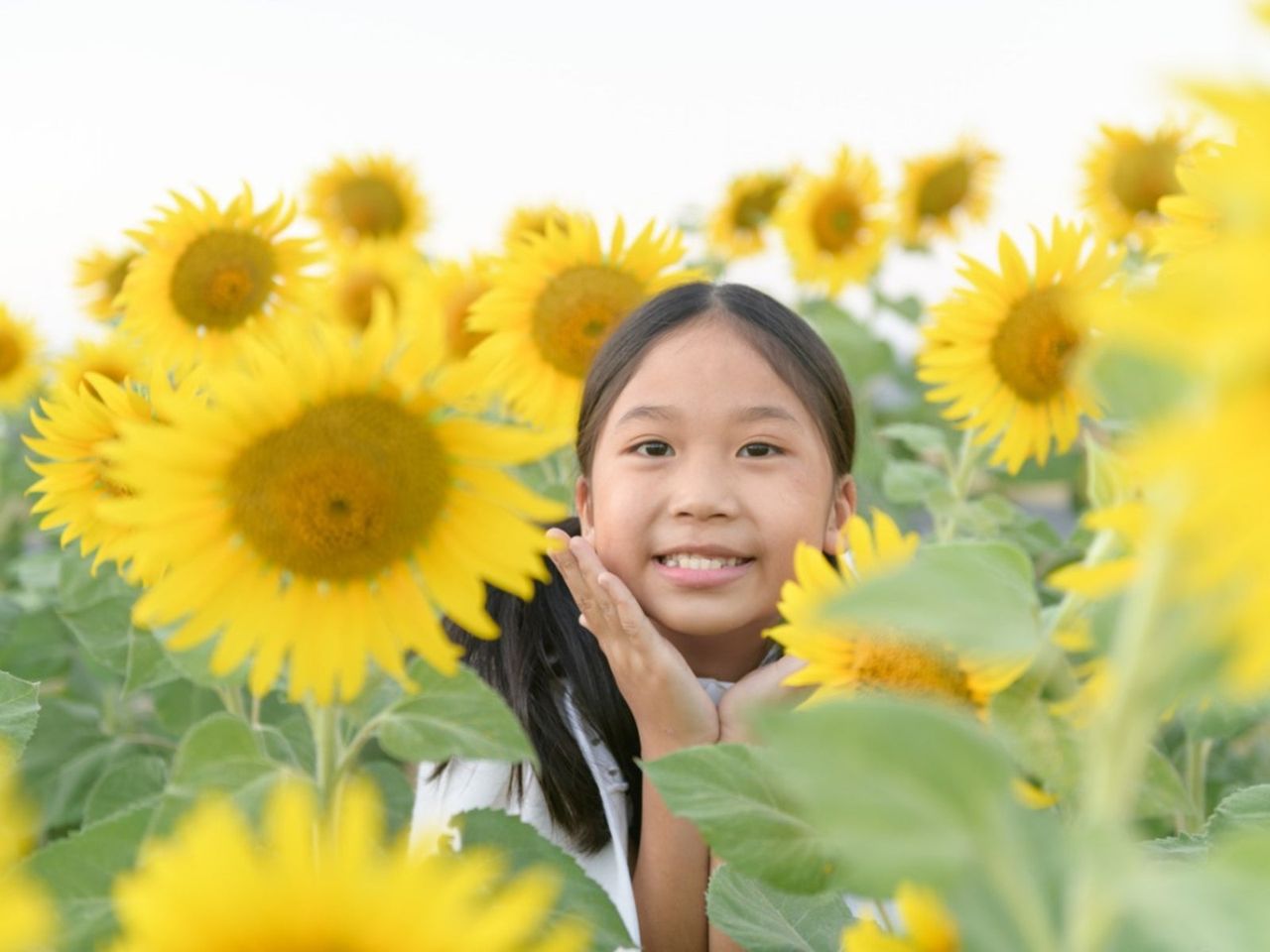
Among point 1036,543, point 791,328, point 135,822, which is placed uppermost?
point 791,328

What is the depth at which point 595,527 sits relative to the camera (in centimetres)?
179

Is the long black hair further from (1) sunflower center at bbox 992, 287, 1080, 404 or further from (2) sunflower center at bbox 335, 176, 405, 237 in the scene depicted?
(2) sunflower center at bbox 335, 176, 405, 237

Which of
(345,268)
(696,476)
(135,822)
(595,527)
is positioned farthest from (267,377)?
(345,268)

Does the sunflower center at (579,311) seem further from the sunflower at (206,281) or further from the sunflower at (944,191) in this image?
the sunflower at (944,191)

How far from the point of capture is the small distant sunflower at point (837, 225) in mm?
3973

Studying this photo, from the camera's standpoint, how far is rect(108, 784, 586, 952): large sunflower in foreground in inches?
20.3

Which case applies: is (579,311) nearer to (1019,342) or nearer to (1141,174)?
(1019,342)

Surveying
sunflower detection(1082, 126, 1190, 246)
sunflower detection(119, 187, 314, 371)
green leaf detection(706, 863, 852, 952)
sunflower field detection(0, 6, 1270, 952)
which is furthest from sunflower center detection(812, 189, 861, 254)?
green leaf detection(706, 863, 852, 952)

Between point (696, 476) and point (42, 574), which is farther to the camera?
point (42, 574)

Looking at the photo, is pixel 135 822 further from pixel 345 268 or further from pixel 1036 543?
pixel 345 268

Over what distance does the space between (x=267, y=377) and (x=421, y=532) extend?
0.44 ft

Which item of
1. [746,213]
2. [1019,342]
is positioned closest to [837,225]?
[746,213]

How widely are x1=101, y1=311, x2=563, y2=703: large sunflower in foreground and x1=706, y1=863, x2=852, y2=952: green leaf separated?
301mm

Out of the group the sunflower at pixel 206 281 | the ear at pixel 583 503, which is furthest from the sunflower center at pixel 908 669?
the sunflower at pixel 206 281
